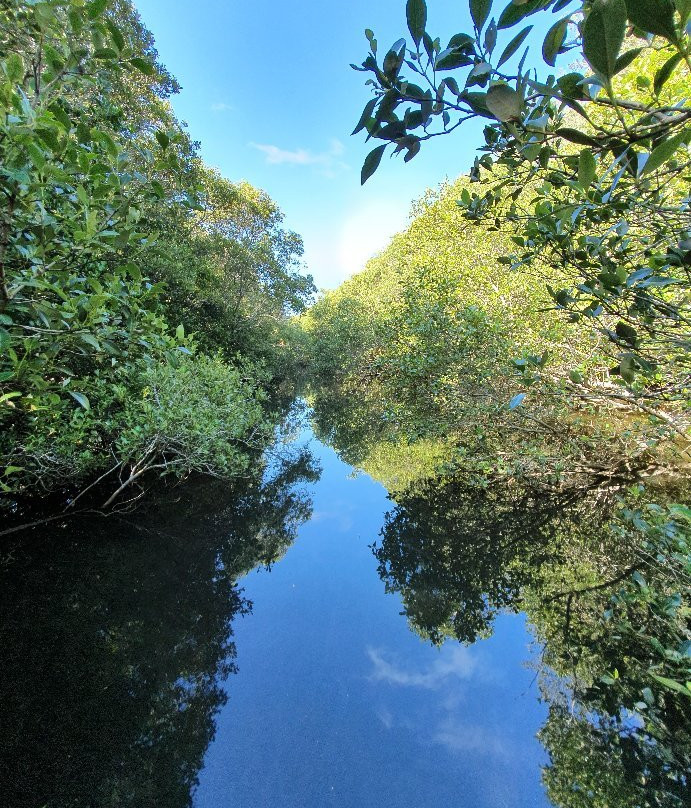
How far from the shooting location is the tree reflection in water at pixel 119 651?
2.61 m

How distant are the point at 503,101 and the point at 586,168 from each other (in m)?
0.30

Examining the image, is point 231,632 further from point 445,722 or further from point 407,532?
point 407,532

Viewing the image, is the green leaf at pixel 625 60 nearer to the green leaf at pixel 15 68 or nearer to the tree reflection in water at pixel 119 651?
the green leaf at pixel 15 68

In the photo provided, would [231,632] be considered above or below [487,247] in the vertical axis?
below

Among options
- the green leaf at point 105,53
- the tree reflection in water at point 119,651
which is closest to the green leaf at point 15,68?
the green leaf at point 105,53

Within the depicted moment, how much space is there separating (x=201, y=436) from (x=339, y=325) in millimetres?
19838

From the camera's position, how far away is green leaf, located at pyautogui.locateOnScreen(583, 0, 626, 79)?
62 cm

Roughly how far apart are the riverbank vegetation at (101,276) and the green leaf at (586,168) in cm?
149

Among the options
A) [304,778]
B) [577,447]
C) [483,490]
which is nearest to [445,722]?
[304,778]

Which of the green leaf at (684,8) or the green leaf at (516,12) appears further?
the green leaf at (516,12)

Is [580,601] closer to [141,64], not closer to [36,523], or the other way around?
[141,64]

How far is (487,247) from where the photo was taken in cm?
1095

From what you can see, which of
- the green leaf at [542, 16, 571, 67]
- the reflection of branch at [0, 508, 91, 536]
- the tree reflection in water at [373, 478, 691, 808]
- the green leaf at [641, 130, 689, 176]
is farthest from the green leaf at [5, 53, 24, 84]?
the reflection of branch at [0, 508, 91, 536]

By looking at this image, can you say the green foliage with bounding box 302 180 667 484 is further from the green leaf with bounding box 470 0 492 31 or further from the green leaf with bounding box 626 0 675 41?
the green leaf with bounding box 626 0 675 41
